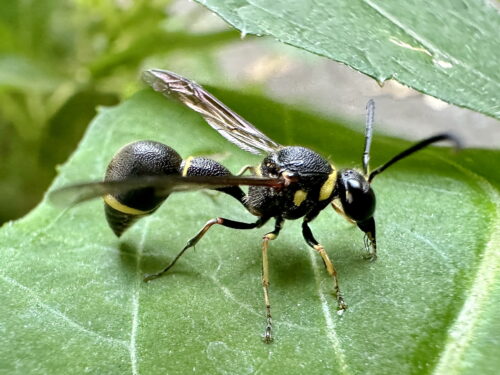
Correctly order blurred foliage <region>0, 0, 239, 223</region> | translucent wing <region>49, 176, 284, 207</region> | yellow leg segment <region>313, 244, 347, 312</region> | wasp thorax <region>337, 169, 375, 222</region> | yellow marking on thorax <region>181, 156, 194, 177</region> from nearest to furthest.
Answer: translucent wing <region>49, 176, 284, 207</region>
yellow leg segment <region>313, 244, 347, 312</region>
wasp thorax <region>337, 169, 375, 222</region>
yellow marking on thorax <region>181, 156, 194, 177</region>
blurred foliage <region>0, 0, 239, 223</region>

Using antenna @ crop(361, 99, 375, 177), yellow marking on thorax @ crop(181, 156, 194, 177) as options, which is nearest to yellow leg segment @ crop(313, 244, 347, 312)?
antenna @ crop(361, 99, 375, 177)

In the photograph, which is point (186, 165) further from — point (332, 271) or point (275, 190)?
point (332, 271)

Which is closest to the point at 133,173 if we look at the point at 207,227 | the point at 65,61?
the point at 207,227

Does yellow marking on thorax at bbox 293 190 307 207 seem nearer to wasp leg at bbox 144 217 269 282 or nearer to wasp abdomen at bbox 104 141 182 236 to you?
wasp leg at bbox 144 217 269 282

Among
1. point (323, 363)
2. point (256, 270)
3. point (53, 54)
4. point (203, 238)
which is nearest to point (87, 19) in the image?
point (53, 54)

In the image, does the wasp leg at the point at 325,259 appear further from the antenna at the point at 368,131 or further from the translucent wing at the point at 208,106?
the translucent wing at the point at 208,106

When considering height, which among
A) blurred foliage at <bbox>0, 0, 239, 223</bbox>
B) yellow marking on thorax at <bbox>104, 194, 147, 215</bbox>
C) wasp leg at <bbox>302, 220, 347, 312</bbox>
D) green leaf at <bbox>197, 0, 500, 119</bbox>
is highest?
green leaf at <bbox>197, 0, 500, 119</bbox>

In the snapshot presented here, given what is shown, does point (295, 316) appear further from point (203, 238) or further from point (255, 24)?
point (255, 24)
